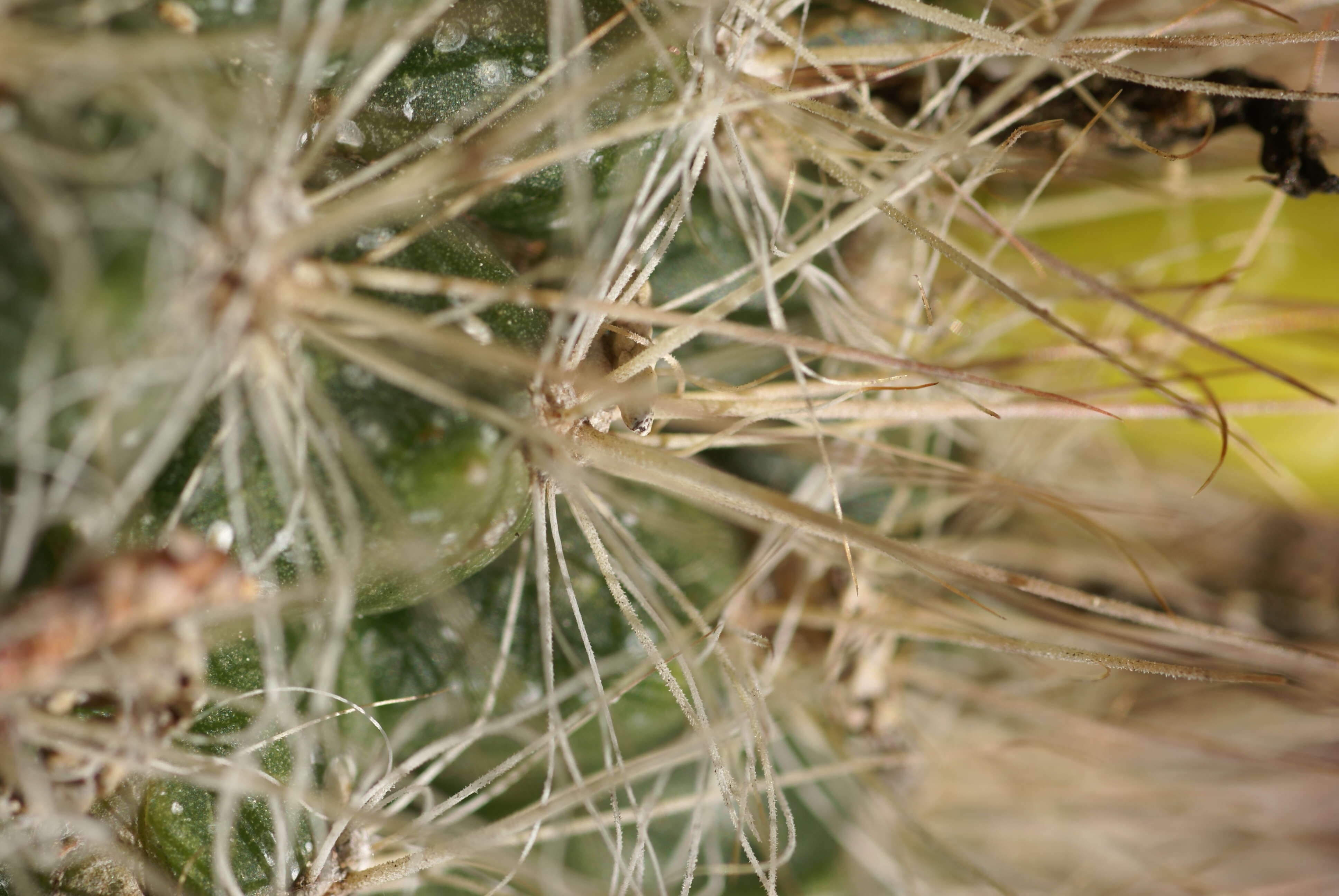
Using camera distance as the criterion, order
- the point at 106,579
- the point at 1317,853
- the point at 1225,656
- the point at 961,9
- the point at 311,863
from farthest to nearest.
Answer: the point at 1317,853, the point at 1225,656, the point at 961,9, the point at 311,863, the point at 106,579

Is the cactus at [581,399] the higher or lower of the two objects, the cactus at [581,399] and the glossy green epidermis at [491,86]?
the lower

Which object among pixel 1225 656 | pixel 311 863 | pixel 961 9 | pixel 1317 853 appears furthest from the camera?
pixel 1317 853

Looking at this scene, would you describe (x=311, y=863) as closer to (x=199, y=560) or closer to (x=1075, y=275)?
(x=199, y=560)

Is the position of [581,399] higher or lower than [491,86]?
lower

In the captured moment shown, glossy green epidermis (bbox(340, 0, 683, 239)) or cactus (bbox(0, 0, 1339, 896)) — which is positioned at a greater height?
glossy green epidermis (bbox(340, 0, 683, 239))

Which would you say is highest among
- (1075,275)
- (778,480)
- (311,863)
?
(1075,275)

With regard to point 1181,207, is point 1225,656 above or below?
below

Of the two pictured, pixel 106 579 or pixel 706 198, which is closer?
pixel 106 579

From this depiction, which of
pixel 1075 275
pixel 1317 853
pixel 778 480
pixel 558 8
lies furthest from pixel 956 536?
pixel 1317 853
